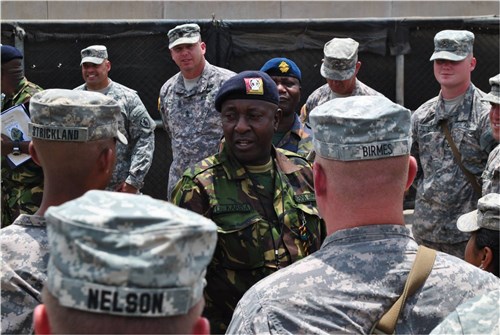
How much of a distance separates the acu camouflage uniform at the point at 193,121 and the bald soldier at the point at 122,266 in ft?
17.7

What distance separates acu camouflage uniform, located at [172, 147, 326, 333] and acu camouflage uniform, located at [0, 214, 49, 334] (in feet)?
3.67

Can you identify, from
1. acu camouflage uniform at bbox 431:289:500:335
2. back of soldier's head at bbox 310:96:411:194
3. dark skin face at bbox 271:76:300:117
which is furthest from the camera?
dark skin face at bbox 271:76:300:117

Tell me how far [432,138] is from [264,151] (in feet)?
8.58

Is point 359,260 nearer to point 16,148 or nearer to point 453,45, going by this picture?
point 16,148

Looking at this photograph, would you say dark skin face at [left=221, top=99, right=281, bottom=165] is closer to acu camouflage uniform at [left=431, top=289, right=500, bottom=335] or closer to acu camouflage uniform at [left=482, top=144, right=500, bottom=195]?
acu camouflage uniform at [left=482, top=144, right=500, bottom=195]

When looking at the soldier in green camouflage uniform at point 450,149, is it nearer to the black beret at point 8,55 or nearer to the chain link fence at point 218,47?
the chain link fence at point 218,47

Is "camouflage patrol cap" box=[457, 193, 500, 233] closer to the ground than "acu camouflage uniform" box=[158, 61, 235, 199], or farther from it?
farther from it

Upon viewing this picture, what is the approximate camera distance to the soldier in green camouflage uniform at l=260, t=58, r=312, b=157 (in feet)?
19.2

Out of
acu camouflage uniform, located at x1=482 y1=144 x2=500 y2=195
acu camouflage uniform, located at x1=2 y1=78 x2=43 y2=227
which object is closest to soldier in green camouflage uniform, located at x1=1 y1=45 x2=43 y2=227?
acu camouflage uniform, located at x1=2 y1=78 x2=43 y2=227

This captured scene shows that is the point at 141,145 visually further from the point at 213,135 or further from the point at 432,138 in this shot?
the point at 432,138

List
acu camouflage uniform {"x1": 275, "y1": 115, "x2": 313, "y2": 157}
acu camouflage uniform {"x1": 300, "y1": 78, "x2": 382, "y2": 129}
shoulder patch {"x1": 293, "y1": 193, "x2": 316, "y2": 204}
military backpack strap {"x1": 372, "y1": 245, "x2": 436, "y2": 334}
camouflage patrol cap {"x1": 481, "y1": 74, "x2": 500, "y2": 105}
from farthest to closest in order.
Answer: acu camouflage uniform {"x1": 300, "y1": 78, "x2": 382, "y2": 129} < camouflage patrol cap {"x1": 481, "y1": 74, "x2": 500, "y2": 105} < acu camouflage uniform {"x1": 275, "y1": 115, "x2": 313, "y2": 157} < shoulder patch {"x1": 293, "y1": 193, "x2": 316, "y2": 204} < military backpack strap {"x1": 372, "y1": 245, "x2": 436, "y2": 334}

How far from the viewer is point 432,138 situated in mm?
6625

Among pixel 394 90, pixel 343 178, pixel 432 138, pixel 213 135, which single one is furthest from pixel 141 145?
pixel 343 178

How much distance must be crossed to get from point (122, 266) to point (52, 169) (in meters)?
1.54
